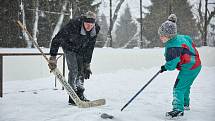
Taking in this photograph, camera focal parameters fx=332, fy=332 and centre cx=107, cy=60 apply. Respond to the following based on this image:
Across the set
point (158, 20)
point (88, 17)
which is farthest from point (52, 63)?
point (158, 20)

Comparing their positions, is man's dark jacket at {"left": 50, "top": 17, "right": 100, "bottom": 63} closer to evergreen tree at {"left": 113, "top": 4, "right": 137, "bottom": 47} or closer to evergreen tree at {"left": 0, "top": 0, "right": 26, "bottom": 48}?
evergreen tree at {"left": 0, "top": 0, "right": 26, "bottom": 48}

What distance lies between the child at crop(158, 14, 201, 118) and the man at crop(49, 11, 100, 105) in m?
1.19

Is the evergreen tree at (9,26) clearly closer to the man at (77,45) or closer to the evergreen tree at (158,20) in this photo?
the man at (77,45)

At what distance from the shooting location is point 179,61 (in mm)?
4246

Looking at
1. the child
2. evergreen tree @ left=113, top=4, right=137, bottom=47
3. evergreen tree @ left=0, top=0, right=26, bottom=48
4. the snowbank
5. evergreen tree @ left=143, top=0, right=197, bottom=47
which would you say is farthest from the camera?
evergreen tree @ left=113, top=4, right=137, bottom=47

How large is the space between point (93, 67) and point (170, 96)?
488 centimetres

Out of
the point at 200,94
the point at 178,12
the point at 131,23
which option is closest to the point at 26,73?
the point at 200,94

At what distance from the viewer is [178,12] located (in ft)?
95.6

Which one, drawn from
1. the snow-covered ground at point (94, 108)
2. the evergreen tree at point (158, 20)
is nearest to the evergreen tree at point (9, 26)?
the snow-covered ground at point (94, 108)

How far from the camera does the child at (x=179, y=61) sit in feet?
13.9

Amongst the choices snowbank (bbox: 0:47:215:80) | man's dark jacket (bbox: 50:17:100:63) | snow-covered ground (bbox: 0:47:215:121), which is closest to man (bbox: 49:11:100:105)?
man's dark jacket (bbox: 50:17:100:63)

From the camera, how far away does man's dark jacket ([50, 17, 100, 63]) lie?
503 centimetres

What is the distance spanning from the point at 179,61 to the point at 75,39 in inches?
66.2

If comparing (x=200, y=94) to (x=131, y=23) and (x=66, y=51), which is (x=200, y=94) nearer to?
(x=66, y=51)
